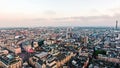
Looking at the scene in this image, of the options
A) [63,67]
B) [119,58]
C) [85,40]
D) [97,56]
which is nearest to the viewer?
[63,67]

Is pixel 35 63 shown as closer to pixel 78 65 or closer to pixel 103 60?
pixel 78 65

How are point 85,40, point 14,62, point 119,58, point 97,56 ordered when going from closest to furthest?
point 14,62 → point 119,58 → point 97,56 → point 85,40

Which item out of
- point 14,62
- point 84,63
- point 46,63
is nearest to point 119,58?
point 84,63

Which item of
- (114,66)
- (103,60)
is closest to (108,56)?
(103,60)

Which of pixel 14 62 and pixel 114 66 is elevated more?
pixel 14 62

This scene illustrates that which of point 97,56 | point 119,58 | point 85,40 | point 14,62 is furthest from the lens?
point 85,40

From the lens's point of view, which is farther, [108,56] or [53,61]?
[108,56]

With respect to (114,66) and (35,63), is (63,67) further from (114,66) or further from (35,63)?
(114,66)

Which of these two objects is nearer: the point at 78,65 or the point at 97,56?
the point at 78,65

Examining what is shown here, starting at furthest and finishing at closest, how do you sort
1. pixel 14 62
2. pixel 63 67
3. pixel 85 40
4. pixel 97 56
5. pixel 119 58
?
1. pixel 85 40
2. pixel 97 56
3. pixel 119 58
4. pixel 14 62
5. pixel 63 67
